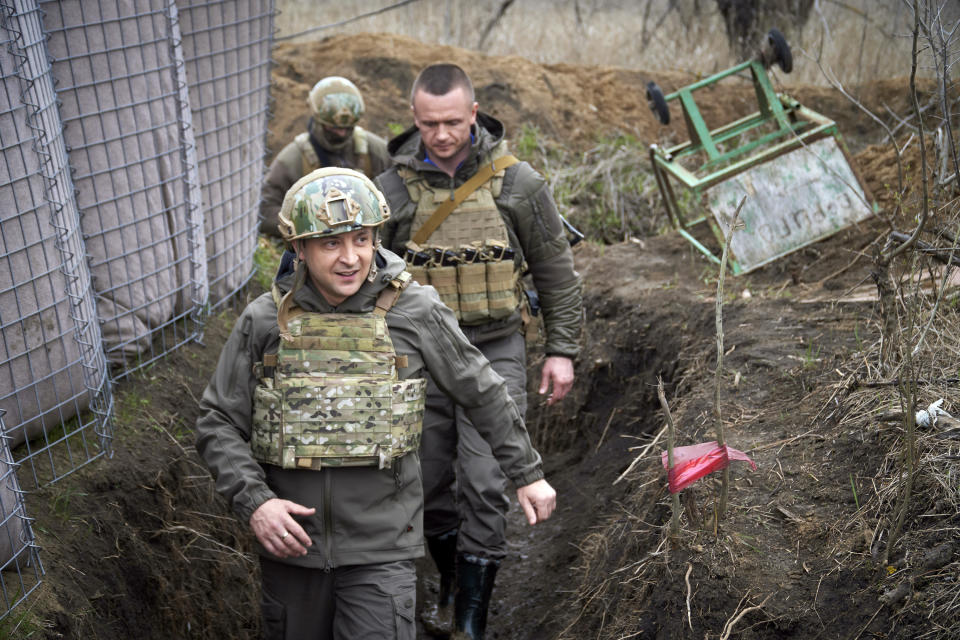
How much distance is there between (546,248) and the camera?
15.4 feet

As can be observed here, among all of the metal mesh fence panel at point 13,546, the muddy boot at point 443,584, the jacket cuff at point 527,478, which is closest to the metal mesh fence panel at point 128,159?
the metal mesh fence panel at point 13,546

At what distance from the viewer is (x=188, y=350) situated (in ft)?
18.4

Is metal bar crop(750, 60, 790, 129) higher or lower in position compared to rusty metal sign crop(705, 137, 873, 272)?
higher

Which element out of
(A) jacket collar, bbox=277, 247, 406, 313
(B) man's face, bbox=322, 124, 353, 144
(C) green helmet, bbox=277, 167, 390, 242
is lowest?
(B) man's face, bbox=322, 124, 353, 144

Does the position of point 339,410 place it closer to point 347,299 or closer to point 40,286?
point 347,299

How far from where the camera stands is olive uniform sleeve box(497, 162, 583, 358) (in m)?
4.61

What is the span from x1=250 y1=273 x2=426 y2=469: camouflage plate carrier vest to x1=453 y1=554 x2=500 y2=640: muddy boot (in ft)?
4.44

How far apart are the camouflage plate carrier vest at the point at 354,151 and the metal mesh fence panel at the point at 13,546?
3.87m

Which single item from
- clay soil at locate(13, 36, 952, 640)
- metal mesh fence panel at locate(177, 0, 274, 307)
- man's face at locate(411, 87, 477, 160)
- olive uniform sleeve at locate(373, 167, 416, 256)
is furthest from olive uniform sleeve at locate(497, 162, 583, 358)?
metal mesh fence panel at locate(177, 0, 274, 307)

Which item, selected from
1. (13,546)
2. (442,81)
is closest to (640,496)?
(442,81)

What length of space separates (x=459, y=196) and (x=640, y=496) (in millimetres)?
1658

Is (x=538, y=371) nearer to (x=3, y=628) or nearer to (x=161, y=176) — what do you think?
(x=161, y=176)

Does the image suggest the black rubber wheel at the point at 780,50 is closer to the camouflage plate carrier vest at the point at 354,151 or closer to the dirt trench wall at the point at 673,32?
the camouflage plate carrier vest at the point at 354,151

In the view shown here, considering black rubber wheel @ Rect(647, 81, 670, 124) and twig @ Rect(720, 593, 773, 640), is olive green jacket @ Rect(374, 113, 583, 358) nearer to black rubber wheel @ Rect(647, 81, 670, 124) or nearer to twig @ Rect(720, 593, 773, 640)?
twig @ Rect(720, 593, 773, 640)
